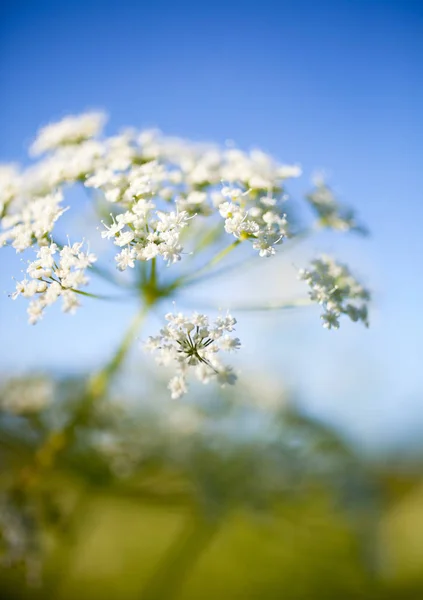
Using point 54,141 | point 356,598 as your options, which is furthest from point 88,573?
point 54,141

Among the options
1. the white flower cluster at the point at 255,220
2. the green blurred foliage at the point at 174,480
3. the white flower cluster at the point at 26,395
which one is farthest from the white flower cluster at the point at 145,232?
the white flower cluster at the point at 26,395

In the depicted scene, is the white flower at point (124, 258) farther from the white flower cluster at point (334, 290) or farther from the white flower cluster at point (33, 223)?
the white flower cluster at point (334, 290)

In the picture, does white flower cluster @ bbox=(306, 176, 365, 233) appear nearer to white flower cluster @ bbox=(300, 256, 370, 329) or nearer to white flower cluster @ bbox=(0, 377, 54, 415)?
white flower cluster @ bbox=(300, 256, 370, 329)

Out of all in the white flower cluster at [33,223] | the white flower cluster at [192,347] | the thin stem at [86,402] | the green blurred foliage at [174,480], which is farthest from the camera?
the green blurred foliage at [174,480]

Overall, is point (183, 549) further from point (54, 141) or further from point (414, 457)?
point (414, 457)

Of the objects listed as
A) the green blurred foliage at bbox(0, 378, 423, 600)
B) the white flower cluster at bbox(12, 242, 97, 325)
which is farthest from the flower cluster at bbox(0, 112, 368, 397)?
the green blurred foliage at bbox(0, 378, 423, 600)
